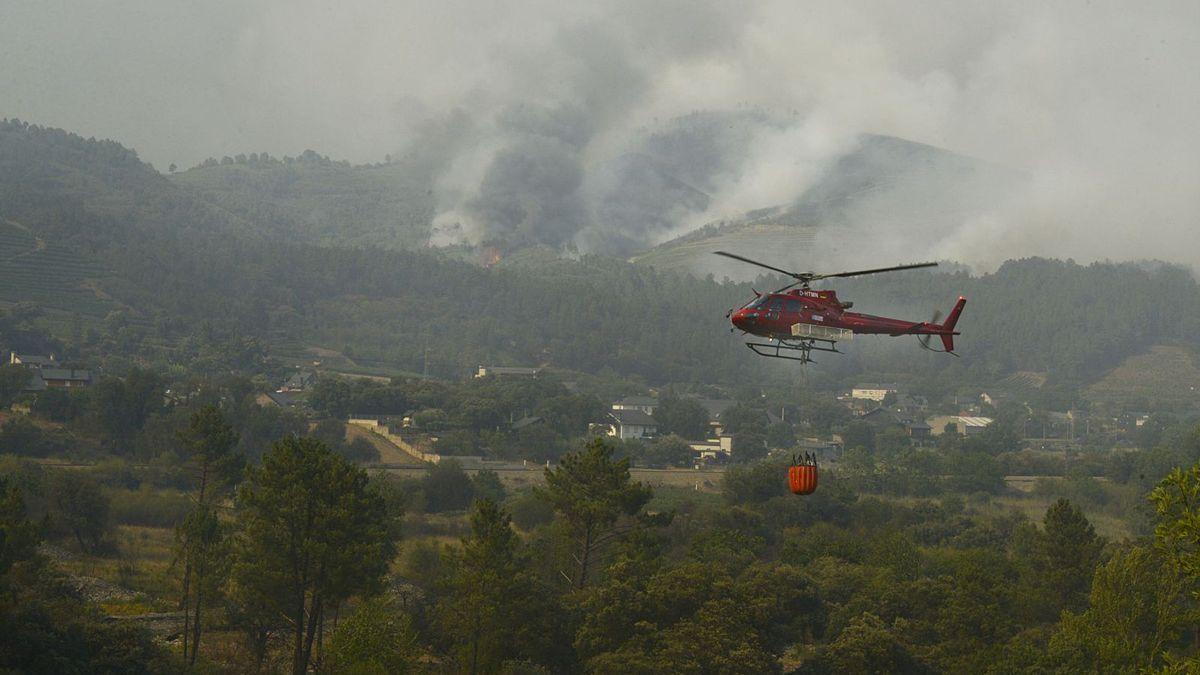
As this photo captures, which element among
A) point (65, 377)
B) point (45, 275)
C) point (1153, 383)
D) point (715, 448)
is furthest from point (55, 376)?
point (1153, 383)

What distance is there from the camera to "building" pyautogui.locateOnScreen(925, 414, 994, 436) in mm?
126812

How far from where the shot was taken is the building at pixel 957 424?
416 ft

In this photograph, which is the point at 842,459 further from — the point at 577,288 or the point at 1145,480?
the point at 577,288

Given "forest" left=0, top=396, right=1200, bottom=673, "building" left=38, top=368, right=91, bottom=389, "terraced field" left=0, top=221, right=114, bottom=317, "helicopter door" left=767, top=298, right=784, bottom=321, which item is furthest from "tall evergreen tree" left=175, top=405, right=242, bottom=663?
"terraced field" left=0, top=221, right=114, bottom=317

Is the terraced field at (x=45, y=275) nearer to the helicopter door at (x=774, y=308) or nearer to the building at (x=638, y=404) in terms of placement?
the building at (x=638, y=404)

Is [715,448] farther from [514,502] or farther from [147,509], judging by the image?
[147,509]

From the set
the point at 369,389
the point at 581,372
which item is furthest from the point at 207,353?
the point at 581,372

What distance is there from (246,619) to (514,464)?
51901 mm

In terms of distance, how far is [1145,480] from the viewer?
8900 cm

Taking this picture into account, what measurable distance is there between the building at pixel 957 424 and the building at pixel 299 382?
5802 centimetres

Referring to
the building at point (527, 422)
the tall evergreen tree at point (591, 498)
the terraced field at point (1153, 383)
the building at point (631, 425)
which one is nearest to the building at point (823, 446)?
the building at point (631, 425)

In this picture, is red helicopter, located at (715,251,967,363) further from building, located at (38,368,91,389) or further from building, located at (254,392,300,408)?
building, located at (38,368,91,389)

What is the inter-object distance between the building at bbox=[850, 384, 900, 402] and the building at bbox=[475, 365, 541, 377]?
1439 inches

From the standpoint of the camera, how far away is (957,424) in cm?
13038
